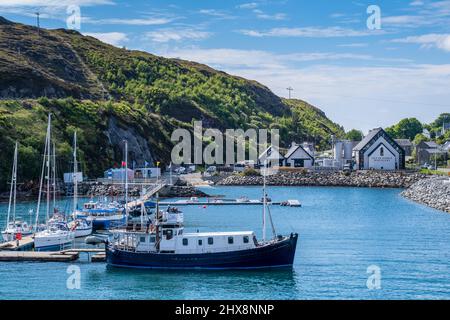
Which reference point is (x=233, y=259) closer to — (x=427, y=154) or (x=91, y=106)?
(x=91, y=106)

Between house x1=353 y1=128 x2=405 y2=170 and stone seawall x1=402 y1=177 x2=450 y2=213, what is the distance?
26412 millimetres

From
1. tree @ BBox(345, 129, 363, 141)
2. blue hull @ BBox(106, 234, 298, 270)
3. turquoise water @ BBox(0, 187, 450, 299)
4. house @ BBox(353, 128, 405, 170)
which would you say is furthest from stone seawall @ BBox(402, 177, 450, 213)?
tree @ BBox(345, 129, 363, 141)

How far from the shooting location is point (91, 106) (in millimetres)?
124625

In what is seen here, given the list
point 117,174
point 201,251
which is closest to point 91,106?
point 117,174

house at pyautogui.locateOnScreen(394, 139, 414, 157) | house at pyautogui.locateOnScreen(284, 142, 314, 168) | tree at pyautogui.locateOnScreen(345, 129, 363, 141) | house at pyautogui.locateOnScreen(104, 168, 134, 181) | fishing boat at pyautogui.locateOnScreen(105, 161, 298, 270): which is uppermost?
tree at pyautogui.locateOnScreen(345, 129, 363, 141)

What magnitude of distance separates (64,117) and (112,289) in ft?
278

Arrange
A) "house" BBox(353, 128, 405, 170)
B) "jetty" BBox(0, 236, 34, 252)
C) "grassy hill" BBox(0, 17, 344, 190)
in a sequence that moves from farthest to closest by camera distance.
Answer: "house" BBox(353, 128, 405, 170), "grassy hill" BBox(0, 17, 344, 190), "jetty" BBox(0, 236, 34, 252)

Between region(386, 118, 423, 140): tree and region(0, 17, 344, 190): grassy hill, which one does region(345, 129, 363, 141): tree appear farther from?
region(386, 118, 423, 140): tree

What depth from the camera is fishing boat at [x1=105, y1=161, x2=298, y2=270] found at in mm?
39750

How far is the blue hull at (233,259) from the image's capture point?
3969 cm

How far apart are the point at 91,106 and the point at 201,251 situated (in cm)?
8852

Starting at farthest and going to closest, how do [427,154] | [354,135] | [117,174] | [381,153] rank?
1. [354,135]
2. [427,154]
3. [381,153]
4. [117,174]

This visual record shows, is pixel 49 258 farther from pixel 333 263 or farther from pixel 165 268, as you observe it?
pixel 333 263

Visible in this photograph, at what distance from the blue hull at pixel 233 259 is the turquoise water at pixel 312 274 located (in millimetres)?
545
